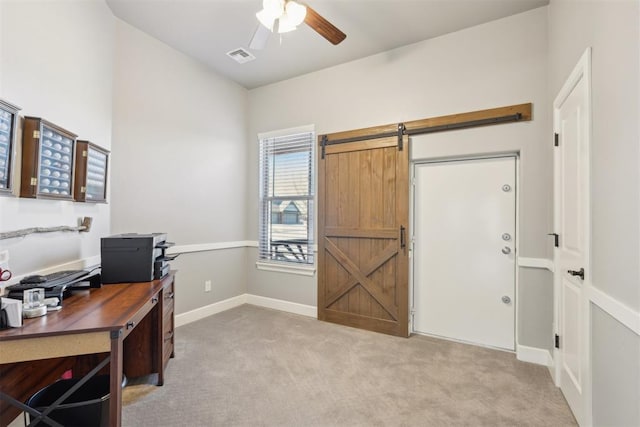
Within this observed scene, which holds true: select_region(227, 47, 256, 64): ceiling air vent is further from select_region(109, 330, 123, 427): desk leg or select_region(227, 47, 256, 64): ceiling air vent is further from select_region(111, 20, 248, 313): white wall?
select_region(109, 330, 123, 427): desk leg

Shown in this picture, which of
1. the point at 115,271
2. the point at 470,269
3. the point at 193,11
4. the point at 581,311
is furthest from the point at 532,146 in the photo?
the point at 115,271

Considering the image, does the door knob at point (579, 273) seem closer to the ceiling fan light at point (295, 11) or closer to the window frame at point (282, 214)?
Answer: the ceiling fan light at point (295, 11)

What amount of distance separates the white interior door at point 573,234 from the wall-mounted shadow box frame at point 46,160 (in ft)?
10.4

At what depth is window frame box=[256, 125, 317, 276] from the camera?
404cm

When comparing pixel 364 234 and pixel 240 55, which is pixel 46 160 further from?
pixel 364 234

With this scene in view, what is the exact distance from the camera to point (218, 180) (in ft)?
13.5

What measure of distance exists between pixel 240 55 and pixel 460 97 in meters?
2.46

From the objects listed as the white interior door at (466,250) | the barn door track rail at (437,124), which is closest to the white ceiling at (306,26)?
the barn door track rail at (437,124)

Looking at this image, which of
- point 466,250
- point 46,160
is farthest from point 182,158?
point 466,250

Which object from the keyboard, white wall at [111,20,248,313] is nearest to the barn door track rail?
white wall at [111,20,248,313]

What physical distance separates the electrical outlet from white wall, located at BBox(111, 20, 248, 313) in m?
1.30

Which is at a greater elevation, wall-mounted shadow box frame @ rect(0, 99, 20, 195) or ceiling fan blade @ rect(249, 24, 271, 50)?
ceiling fan blade @ rect(249, 24, 271, 50)

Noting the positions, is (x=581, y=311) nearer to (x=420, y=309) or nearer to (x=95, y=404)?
(x=420, y=309)

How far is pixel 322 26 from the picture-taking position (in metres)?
2.37
